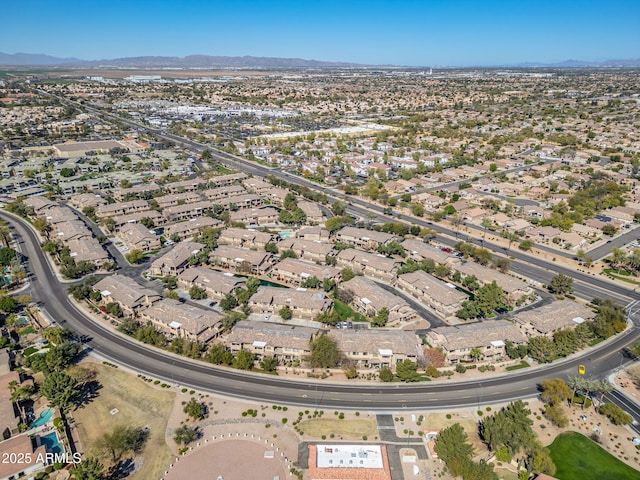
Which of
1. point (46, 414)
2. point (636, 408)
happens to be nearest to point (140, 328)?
point (46, 414)

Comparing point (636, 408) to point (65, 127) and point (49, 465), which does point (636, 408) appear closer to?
point (49, 465)

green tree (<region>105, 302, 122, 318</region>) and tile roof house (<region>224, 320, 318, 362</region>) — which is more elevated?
tile roof house (<region>224, 320, 318, 362</region>)

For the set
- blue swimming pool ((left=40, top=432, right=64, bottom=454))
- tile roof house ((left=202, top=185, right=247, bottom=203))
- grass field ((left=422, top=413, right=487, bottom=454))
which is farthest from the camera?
tile roof house ((left=202, top=185, right=247, bottom=203))

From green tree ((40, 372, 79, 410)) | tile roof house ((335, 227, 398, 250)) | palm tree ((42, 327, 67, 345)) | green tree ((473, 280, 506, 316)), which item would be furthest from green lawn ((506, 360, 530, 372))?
palm tree ((42, 327, 67, 345))

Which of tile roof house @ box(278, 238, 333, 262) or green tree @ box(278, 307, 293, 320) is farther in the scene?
tile roof house @ box(278, 238, 333, 262)

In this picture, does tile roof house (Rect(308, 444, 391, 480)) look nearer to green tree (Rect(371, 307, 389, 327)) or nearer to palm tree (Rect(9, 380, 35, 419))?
green tree (Rect(371, 307, 389, 327))

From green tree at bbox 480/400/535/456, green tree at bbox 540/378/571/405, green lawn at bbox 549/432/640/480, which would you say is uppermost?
green tree at bbox 480/400/535/456

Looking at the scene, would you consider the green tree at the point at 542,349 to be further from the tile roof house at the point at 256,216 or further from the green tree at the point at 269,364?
the tile roof house at the point at 256,216
